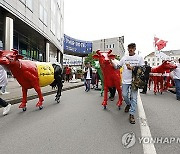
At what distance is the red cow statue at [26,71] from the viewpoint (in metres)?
5.34

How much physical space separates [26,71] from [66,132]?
8.55ft

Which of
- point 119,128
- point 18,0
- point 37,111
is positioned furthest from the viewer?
point 18,0

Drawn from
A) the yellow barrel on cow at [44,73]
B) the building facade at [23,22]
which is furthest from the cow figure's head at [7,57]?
the building facade at [23,22]

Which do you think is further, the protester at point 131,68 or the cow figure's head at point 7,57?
the cow figure's head at point 7,57

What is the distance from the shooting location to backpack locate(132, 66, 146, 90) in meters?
4.91

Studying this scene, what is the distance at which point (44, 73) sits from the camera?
6648 mm

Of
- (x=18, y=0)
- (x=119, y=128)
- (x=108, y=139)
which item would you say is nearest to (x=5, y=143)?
(x=108, y=139)

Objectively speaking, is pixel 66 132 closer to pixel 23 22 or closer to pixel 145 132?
pixel 145 132

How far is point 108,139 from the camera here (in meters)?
3.66

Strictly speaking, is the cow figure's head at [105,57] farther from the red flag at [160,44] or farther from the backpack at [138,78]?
→ the red flag at [160,44]

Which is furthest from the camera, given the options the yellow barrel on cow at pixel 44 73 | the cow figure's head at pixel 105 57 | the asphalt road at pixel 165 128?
the yellow barrel on cow at pixel 44 73

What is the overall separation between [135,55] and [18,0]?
16.1 m

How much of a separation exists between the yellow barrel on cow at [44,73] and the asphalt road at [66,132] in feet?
3.68

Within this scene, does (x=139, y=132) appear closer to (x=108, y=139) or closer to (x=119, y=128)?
(x=119, y=128)
